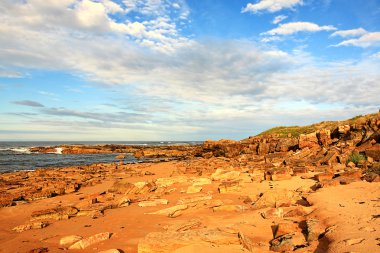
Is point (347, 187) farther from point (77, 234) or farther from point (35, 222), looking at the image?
point (35, 222)

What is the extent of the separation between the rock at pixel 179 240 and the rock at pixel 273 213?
2033 millimetres

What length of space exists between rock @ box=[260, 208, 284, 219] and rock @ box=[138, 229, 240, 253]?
203 cm

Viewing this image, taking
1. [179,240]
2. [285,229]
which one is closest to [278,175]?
[285,229]

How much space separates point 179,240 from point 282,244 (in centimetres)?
218

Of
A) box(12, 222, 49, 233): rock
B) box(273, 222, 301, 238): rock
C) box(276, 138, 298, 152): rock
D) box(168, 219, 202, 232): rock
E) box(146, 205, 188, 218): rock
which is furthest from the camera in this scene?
box(276, 138, 298, 152): rock

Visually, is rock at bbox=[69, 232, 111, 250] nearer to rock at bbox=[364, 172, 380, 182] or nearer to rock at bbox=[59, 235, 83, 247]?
rock at bbox=[59, 235, 83, 247]

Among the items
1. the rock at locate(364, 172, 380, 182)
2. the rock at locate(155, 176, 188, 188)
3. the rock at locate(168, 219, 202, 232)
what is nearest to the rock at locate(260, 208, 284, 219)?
the rock at locate(168, 219, 202, 232)

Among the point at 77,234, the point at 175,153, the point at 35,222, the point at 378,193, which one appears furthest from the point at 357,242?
the point at 175,153

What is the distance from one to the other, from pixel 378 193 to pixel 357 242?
4.23m

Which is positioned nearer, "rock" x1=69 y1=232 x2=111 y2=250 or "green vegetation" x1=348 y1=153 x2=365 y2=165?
"rock" x1=69 y1=232 x2=111 y2=250

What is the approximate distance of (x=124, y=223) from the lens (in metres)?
9.30

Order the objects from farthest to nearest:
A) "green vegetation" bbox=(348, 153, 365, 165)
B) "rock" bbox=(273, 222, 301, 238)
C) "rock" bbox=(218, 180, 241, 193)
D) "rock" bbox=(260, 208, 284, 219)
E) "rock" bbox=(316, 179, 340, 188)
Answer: "green vegetation" bbox=(348, 153, 365, 165) < "rock" bbox=(218, 180, 241, 193) < "rock" bbox=(316, 179, 340, 188) < "rock" bbox=(260, 208, 284, 219) < "rock" bbox=(273, 222, 301, 238)

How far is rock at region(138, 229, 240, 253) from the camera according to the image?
605cm

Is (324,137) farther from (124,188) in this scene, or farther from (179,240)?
(179,240)
